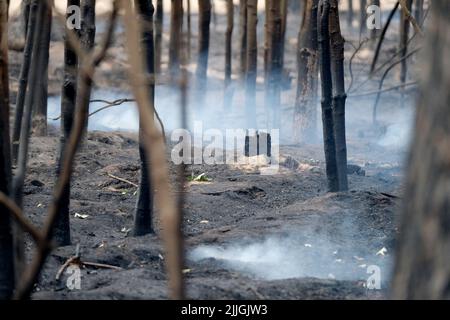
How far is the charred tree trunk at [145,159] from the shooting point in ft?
19.4

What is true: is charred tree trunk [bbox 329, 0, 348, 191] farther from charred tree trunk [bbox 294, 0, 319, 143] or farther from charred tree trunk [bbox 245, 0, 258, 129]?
charred tree trunk [bbox 245, 0, 258, 129]

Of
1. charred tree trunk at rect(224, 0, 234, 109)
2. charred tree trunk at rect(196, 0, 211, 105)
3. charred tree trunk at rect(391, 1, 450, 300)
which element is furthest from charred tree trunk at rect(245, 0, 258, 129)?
charred tree trunk at rect(391, 1, 450, 300)

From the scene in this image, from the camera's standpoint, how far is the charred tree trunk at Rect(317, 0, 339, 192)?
7.54m

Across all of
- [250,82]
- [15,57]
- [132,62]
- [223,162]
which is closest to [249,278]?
[132,62]

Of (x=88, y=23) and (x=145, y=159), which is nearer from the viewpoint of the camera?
(x=145, y=159)

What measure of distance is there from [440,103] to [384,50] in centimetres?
1806

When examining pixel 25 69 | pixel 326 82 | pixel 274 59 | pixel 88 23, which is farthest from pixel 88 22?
pixel 274 59

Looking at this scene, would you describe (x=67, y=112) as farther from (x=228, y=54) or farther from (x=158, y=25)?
(x=228, y=54)

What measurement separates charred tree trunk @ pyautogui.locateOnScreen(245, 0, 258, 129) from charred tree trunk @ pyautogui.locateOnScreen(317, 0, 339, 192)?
16.8 ft

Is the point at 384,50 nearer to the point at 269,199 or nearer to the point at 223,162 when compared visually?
the point at 223,162

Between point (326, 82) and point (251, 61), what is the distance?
5659 millimetres

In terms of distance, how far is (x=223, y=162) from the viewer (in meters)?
10.3

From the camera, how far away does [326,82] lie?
764 centimetres

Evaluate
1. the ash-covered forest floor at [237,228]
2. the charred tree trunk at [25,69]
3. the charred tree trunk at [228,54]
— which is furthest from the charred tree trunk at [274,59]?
the charred tree trunk at [25,69]
